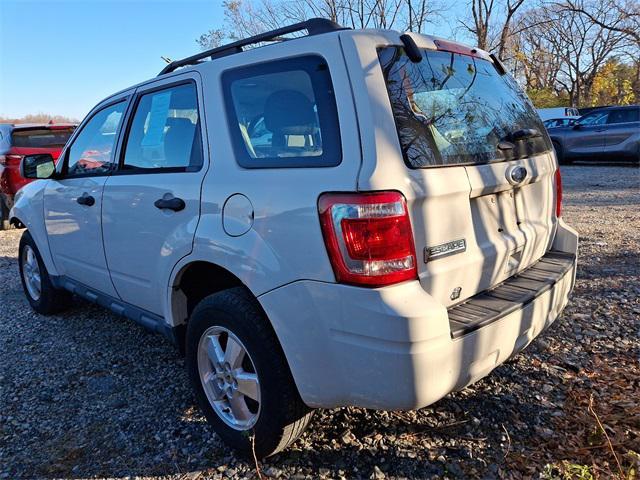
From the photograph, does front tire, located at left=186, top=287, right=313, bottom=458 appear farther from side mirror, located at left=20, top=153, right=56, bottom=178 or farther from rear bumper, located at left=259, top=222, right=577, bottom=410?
side mirror, located at left=20, top=153, right=56, bottom=178

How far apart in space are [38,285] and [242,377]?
3.15 metres

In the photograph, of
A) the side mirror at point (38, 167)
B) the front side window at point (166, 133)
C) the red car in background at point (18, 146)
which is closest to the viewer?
the front side window at point (166, 133)

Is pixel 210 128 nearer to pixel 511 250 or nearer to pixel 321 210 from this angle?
pixel 321 210

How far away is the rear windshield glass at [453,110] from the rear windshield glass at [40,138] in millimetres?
7601

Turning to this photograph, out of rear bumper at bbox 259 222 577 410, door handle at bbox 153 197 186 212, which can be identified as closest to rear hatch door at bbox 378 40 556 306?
rear bumper at bbox 259 222 577 410

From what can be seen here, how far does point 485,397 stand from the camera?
9.24 feet

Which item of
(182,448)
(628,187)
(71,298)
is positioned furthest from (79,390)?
(628,187)

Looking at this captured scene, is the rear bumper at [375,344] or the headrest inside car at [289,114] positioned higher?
the headrest inside car at [289,114]

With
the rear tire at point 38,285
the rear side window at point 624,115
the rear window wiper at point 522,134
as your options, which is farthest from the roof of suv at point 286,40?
the rear side window at point 624,115

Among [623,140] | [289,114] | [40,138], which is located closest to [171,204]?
[289,114]

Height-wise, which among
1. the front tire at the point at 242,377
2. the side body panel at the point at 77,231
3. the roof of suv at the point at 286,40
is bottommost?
the front tire at the point at 242,377

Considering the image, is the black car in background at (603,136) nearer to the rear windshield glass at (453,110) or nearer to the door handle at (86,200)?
the rear windshield glass at (453,110)

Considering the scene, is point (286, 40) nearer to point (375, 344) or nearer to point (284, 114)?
point (284, 114)

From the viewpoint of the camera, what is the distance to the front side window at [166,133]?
104 inches
